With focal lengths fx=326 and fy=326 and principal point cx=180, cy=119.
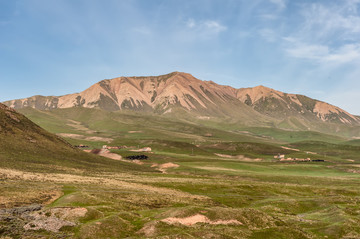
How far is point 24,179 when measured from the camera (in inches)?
4496

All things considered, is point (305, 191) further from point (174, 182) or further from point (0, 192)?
point (0, 192)

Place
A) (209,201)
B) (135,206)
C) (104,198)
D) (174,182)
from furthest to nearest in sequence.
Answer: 1. (174,182)
2. (209,201)
3. (104,198)
4. (135,206)

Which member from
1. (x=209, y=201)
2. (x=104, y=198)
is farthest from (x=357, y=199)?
(x=104, y=198)

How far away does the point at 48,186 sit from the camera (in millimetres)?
104875

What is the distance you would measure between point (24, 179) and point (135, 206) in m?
53.1

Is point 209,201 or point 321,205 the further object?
point 209,201

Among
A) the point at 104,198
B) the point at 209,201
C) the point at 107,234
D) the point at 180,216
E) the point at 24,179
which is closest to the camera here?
the point at 107,234

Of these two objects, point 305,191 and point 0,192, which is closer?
point 0,192

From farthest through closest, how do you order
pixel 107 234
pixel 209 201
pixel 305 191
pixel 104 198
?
pixel 305 191 → pixel 209 201 → pixel 104 198 → pixel 107 234

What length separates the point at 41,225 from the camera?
56781 millimetres

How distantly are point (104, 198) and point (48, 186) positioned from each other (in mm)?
26746

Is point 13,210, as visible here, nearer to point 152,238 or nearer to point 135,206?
point 135,206

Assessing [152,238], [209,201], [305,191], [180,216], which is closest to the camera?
[152,238]

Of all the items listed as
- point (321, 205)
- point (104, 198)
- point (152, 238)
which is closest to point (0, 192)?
point (104, 198)
